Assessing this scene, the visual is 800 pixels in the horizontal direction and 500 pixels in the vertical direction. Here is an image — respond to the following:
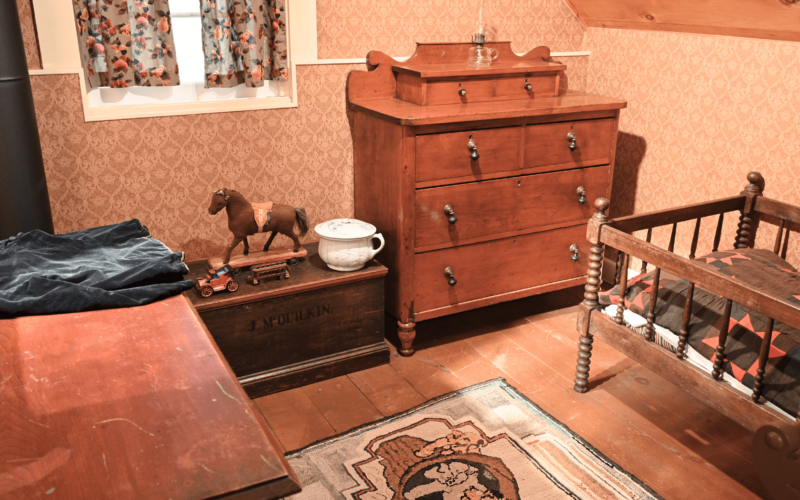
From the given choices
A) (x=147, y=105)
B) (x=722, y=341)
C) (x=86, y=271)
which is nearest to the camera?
(x=86, y=271)

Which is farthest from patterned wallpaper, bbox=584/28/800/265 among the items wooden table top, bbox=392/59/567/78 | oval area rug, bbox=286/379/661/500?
oval area rug, bbox=286/379/661/500

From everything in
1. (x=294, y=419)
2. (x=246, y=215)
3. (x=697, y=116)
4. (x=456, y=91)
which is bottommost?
(x=294, y=419)

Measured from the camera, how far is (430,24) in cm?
316

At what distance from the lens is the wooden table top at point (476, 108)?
8.55 feet

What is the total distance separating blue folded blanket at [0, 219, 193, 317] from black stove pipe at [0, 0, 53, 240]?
25 centimetres

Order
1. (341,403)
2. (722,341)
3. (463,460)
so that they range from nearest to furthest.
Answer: (722,341) → (463,460) → (341,403)

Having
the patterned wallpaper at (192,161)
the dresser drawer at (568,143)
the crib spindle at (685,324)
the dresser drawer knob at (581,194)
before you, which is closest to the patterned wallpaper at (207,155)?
the patterned wallpaper at (192,161)

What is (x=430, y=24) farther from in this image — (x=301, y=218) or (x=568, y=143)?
(x=301, y=218)

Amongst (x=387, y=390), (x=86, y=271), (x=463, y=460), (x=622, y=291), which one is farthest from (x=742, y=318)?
(x=86, y=271)

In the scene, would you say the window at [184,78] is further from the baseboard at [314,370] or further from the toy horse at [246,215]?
the baseboard at [314,370]

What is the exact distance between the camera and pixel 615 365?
2.87m

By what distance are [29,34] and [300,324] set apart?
1.50 metres

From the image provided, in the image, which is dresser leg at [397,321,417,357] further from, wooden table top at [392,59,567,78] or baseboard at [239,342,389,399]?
wooden table top at [392,59,567,78]

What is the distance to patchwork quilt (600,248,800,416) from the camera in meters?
1.89
